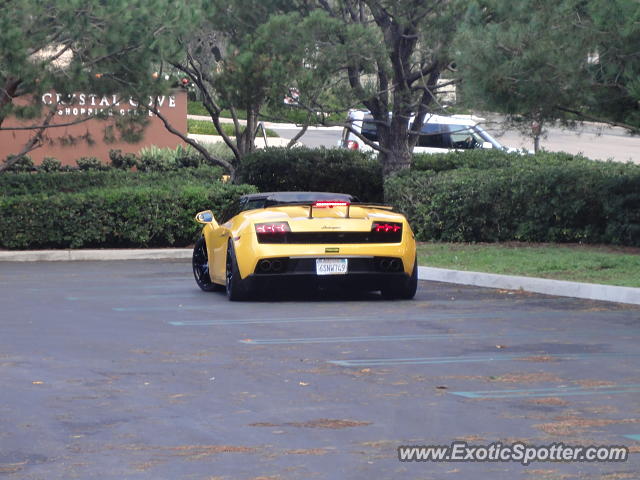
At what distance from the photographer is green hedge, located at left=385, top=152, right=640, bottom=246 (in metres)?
19.1

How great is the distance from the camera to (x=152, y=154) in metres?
37.1

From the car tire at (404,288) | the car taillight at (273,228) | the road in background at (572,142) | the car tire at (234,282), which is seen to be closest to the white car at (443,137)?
the road in background at (572,142)

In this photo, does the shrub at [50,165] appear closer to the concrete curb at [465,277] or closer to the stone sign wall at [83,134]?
the stone sign wall at [83,134]

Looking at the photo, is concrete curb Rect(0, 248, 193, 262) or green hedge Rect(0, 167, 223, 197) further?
green hedge Rect(0, 167, 223, 197)

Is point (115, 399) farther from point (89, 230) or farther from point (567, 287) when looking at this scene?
point (89, 230)

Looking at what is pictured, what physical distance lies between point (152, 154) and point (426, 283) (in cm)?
2224

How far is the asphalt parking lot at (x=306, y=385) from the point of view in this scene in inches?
246

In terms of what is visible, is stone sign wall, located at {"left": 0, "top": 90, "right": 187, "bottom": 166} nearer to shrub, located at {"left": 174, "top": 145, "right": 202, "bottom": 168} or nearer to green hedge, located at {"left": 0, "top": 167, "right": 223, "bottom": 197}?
shrub, located at {"left": 174, "top": 145, "right": 202, "bottom": 168}

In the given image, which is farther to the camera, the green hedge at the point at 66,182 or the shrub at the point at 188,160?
the shrub at the point at 188,160

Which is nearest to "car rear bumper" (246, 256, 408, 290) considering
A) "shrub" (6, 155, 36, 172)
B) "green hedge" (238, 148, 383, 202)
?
"green hedge" (238, 148, 383, 202)

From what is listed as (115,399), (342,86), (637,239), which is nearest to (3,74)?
(342,86)

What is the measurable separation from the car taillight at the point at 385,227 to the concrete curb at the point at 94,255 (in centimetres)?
796

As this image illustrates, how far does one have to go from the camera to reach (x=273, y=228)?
13.4m

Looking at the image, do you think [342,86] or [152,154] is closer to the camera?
[342,86]
